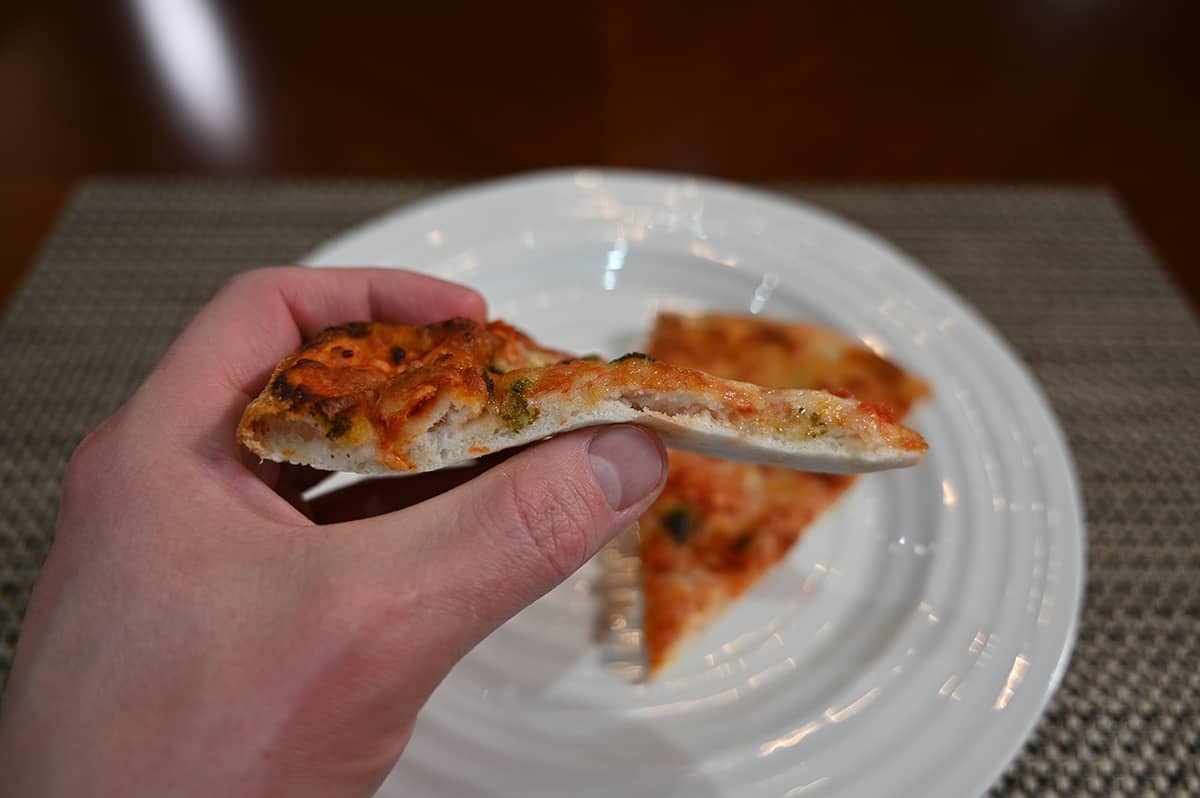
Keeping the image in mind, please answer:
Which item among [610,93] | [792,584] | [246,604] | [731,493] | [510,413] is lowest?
[792,584]

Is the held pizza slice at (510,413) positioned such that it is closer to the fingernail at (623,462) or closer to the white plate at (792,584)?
the fingernail at (623,462)

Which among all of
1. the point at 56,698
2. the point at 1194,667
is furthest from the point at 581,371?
the point at 1194,667

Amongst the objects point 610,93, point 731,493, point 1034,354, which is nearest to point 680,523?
point 731,493

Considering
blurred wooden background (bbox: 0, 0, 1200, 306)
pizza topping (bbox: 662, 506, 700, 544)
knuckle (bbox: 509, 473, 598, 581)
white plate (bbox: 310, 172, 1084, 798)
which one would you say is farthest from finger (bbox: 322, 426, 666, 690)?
blurred wooden background (bbox: 0, 0, 1200, 306)

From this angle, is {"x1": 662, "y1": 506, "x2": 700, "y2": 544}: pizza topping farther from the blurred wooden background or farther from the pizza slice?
the blurred wooden background

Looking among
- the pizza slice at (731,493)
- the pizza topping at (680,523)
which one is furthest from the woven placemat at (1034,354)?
the pizza topping at (680,523)

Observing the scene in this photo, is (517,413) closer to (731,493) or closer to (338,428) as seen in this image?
(338,428)
